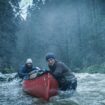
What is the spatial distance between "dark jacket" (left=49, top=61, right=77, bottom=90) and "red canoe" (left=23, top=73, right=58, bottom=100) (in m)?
0.34

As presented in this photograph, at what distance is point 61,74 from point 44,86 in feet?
3.08

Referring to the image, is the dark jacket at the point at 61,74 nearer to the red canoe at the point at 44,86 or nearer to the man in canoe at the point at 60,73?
the man in canoe at the point at 60,73

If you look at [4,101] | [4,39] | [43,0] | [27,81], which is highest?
A: [43,0]

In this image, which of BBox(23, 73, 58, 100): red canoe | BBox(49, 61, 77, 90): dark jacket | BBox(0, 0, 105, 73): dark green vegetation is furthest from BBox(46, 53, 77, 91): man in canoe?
BBox(0, 0, 105, 73): dark green vegetation

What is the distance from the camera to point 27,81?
13.0m

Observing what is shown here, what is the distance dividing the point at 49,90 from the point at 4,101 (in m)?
1.85

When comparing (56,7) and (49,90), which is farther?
(56,7)

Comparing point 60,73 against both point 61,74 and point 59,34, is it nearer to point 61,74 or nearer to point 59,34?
point 61,74

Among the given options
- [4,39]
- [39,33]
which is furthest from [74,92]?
[39,33]

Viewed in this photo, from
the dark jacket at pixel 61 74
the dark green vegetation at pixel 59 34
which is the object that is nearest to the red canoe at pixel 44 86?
the dark jacket at pixel 61 74

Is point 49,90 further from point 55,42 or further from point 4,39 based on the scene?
point 55,42

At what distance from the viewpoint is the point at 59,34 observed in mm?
47375

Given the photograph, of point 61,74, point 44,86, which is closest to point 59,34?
point 61,74

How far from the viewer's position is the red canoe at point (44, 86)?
11.1 metres
